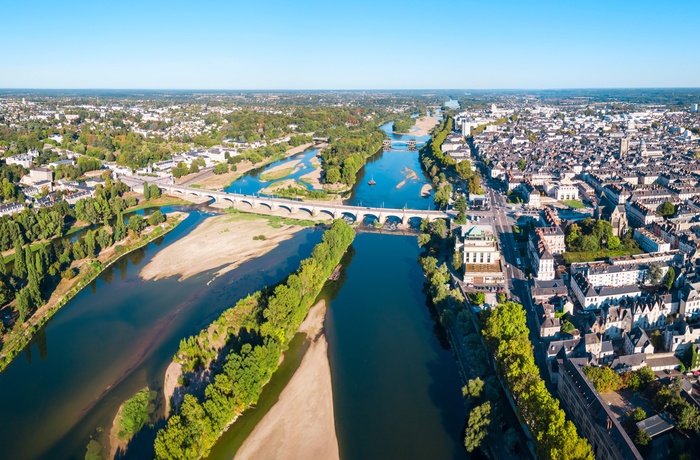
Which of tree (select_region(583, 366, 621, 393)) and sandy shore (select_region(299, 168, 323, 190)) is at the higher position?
sandy shore (select_region(299, 168, 323, 190))

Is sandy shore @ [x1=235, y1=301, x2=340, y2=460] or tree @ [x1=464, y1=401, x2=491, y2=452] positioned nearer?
tree @ [x1=464, y1=401, x2=491, y2=452]

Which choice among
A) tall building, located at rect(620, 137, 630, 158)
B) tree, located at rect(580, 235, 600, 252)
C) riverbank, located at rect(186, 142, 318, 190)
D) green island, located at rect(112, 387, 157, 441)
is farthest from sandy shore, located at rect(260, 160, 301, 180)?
green island, located at rect(112, 387, 157, 441)

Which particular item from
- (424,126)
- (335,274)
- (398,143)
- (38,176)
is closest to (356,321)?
(335,274)

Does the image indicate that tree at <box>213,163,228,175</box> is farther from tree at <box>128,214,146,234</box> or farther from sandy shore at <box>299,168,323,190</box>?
tree at <box>128,214,146,234</box>

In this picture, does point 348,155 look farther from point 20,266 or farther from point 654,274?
point 654,274

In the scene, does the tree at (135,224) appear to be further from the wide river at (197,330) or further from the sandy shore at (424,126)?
the sandy shore at (424,126)

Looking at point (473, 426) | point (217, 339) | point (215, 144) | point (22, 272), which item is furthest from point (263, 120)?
point (473, 426)
